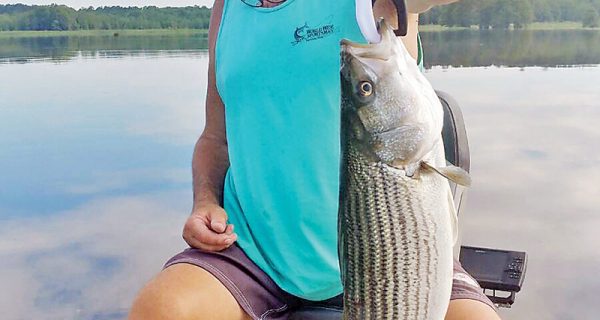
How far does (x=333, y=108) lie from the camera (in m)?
1.96

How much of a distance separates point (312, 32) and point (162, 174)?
4.62m

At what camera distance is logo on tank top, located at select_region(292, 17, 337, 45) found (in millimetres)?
1943

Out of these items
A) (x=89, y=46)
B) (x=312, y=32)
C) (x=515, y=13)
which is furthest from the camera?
(x=89, y=46)

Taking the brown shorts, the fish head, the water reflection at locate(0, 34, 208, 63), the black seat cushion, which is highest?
the fish head

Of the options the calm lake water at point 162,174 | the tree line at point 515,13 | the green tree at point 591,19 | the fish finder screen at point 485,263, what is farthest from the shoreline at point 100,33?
the fish finder screen at point 485,263

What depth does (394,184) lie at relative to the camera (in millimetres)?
1518

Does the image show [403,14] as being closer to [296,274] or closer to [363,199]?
[363,199]

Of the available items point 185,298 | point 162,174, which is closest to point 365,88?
point 185,298

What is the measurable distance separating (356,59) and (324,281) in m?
0.81

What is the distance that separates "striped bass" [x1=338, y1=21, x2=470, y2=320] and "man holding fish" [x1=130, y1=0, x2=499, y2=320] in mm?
258

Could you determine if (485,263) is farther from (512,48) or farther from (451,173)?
(512,48)

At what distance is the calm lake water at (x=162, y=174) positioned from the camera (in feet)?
14.0

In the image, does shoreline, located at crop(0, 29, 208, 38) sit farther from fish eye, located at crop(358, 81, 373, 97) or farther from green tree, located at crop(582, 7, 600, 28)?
fish eye, located at crop(358, 81, 373, 97)

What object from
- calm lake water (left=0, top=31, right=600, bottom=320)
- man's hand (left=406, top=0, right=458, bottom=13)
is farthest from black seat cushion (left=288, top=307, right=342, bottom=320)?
calm lake water (left=0, top=31, right=600, bottom=320)
